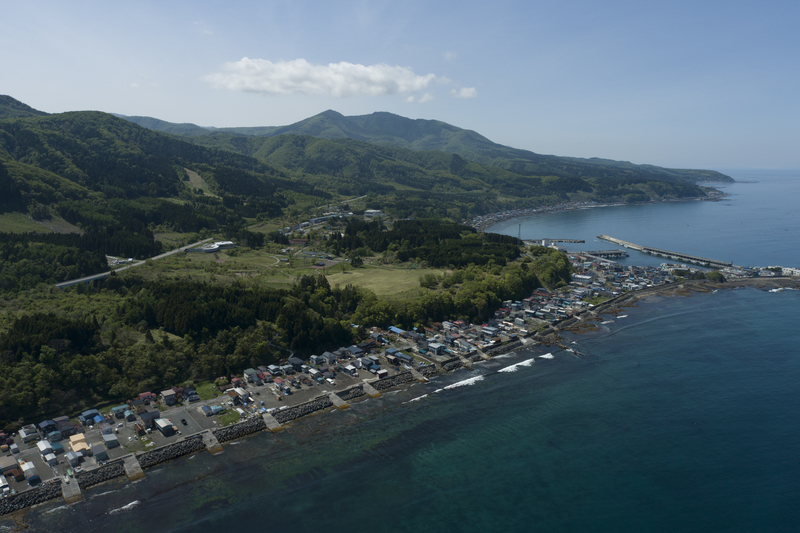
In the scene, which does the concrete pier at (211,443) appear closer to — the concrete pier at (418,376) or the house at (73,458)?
the house at (73,458)

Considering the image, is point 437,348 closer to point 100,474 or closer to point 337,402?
point 337,402

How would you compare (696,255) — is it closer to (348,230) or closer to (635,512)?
(348,230)

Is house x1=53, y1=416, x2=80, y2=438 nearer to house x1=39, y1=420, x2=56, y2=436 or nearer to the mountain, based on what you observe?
house x1=39, y1=420, x2=56, y2=436

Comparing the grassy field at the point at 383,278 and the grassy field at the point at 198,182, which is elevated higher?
the grassy field at the point at 198,182

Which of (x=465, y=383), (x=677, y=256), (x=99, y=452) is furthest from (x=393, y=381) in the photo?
(x=677, y=256)

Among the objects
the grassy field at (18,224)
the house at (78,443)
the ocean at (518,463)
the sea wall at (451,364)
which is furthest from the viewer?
the grassy field at (18,224)

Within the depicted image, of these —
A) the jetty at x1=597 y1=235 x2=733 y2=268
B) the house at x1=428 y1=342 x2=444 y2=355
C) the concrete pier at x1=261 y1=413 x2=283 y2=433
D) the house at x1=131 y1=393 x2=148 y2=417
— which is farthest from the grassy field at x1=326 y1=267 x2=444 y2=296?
the jetty at x1=597 y1=235 x2=733 y2=268

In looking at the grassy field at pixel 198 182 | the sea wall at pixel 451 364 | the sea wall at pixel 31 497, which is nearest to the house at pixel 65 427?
the sea wall at pixel 31 497
